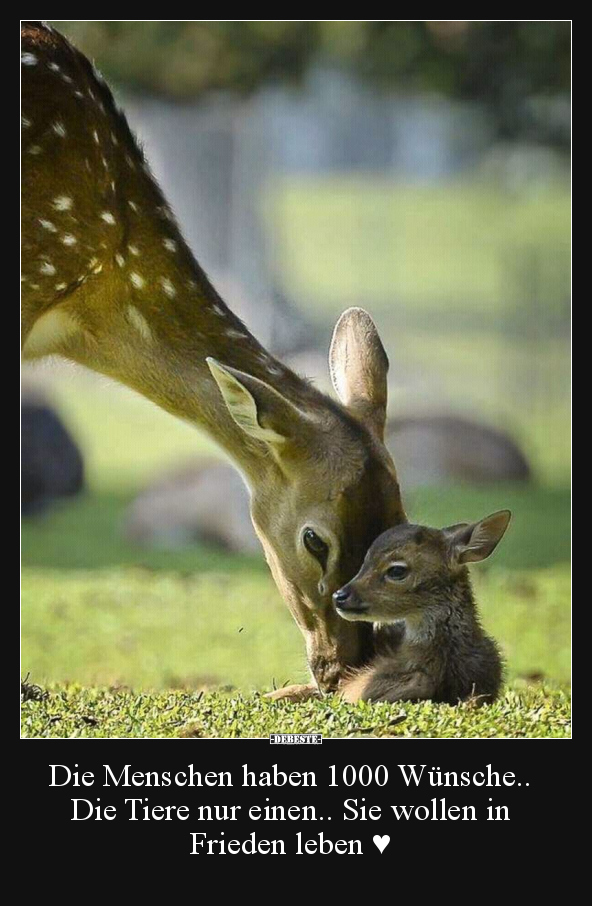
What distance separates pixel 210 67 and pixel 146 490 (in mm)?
3599

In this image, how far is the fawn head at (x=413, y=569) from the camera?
20.6 feet

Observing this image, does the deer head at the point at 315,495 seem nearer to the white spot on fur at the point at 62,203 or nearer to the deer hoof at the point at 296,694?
the deer hoof at the point at 296,694

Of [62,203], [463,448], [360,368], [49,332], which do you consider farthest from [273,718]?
[463,448]

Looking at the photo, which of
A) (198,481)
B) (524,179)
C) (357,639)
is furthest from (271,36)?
(357,639)

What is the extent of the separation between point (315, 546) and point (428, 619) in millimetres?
598

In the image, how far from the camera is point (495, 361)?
1077cm

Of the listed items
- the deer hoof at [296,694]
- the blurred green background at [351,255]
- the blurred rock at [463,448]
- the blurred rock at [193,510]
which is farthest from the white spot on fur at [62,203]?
the blurred rock at [193,510]

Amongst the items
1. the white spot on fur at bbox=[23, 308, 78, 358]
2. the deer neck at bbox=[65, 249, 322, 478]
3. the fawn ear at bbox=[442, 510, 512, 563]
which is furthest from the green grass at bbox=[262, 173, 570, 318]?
the fawn ear at bbox=[442, 510, 512, 563]

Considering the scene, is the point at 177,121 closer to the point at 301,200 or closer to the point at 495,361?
the point at 301,200

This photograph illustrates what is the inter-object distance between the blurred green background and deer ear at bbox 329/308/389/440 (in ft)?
1.86

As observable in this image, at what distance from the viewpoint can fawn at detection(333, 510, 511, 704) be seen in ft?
20.9

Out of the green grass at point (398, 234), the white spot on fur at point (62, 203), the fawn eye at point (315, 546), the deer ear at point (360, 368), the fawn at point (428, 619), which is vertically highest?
the green grass at point (398, 234)

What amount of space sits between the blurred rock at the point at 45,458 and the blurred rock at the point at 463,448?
286 centimetres

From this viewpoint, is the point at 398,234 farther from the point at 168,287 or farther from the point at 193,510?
the point at 168,287
